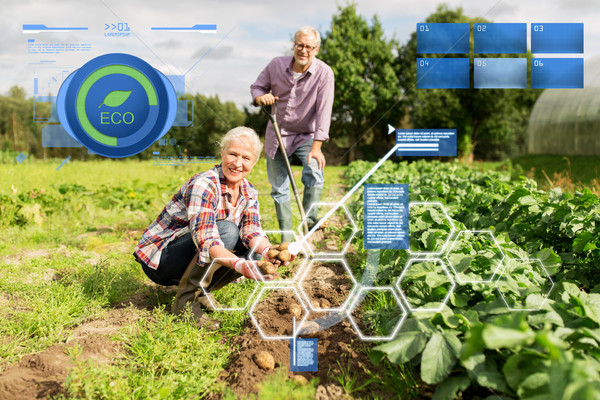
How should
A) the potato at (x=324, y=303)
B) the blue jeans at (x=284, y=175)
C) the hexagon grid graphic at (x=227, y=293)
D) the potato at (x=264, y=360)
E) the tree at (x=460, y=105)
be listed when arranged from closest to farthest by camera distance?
the potato at (x=264, y=360)
the hexagon grid graphic at (x=227, y=293)
the potato at (x=324, y=303)
the blue jeans at (x=284, y=175)
the tree at (x=460, y=105)

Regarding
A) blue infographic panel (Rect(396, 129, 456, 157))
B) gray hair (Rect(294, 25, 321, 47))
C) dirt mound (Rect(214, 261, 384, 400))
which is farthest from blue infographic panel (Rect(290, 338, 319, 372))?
gray hair (Rect(294, 25, 321, 47))

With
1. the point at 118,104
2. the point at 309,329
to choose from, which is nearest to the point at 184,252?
the point at 309,329

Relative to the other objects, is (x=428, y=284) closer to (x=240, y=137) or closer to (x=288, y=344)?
(x=288, y=344)

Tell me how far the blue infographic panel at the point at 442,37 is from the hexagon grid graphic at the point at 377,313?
68.9 inches

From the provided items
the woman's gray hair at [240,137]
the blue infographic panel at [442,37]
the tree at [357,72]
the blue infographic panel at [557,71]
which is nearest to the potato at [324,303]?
the woman's gray hair at [240,137]

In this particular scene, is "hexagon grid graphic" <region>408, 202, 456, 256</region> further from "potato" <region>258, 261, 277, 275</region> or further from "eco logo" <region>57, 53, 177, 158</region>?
"eco logo" <region>57, 53, 177, 158</region>

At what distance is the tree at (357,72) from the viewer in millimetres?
11594

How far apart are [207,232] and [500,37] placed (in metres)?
2.46

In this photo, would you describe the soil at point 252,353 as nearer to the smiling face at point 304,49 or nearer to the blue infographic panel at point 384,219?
the blue infographic panel at point 384,219

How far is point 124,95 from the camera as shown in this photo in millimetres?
3846

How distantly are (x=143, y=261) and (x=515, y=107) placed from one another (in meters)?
22.9

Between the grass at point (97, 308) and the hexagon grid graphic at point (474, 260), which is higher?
the hexagon grid graphic at point (474, 260)

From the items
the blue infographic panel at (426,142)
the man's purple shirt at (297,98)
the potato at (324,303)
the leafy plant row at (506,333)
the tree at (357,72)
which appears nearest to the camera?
the leafy plant row at (506,333)

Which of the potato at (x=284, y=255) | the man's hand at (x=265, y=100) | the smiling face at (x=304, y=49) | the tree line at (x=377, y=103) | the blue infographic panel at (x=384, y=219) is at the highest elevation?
the tree line at (x=377, y=103)
